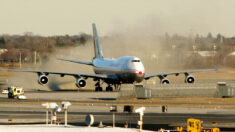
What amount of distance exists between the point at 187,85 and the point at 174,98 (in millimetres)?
3829

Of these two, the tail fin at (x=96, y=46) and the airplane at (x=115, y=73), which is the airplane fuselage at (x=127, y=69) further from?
the tail fin at (x=96, y=46)

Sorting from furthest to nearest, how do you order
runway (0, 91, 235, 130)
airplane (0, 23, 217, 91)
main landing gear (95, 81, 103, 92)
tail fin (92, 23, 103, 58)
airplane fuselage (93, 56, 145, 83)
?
tail fin (92, 23, 103, 58) < main landing gear (95, 81, 103, 92) < airplane (0, 23, 217, 91) < airplane fuselage (93, 56, 145, 83) < runway (0, 91, 235, 130)

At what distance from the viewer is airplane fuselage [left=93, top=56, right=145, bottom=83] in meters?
109

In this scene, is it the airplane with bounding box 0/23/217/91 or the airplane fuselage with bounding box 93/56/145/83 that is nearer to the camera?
the airplane fuselage with bounding box 93/56/145/83

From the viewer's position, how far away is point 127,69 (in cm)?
10981

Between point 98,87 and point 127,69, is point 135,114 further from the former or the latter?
point 98,87

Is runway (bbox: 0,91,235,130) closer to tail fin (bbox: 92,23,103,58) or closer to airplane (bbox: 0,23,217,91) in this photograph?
airplane (bbox: 0,23,217,91)

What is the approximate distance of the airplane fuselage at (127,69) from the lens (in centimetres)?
10888

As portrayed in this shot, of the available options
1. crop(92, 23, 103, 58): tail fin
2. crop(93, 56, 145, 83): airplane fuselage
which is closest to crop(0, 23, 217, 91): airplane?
crop(93, 56, 145, 83): airplane fuselage

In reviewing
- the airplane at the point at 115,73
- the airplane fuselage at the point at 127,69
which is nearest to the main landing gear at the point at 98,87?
the airplane at the point at 115,73

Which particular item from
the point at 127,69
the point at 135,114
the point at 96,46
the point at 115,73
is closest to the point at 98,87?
the point at 115,73

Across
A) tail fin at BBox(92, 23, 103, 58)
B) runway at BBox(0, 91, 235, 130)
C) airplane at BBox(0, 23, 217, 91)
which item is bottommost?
runway at BBox(0, 91, 235, 130)

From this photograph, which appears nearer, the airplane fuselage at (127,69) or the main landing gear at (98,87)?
the airplane fuselage at (127,69)

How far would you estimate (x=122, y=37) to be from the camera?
138 meters
